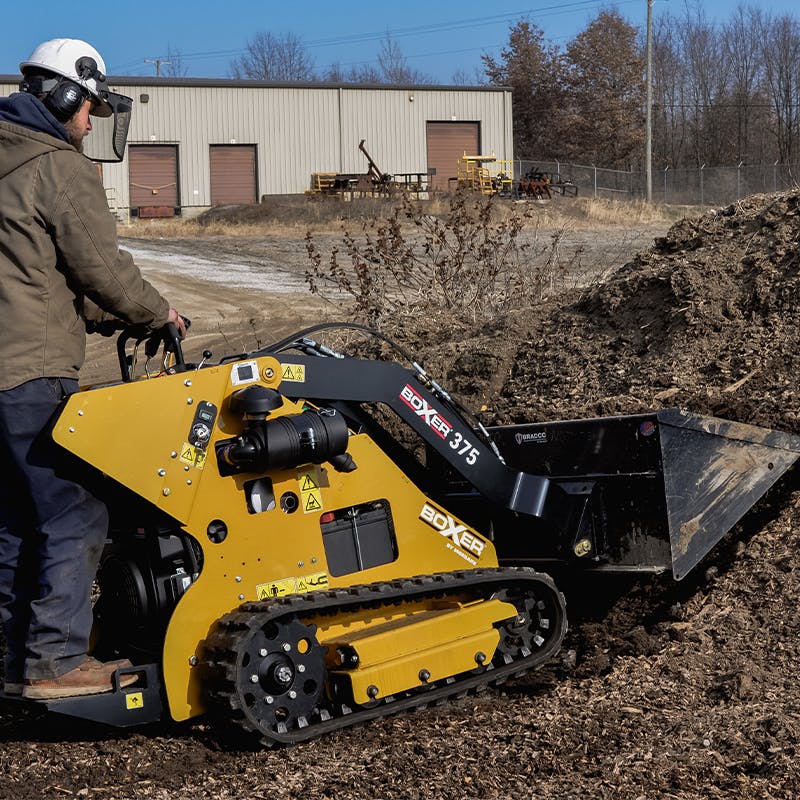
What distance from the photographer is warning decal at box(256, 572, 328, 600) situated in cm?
480

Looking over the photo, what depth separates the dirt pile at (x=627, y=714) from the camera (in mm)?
4227

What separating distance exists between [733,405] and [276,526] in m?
3.31

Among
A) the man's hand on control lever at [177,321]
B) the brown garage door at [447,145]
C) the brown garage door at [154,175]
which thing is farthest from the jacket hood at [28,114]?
the brown garage door at [447,145]

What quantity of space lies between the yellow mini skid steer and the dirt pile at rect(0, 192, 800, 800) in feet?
0.66

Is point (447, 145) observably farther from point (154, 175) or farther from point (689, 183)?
point (154, 175)

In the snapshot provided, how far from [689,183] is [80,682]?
45.0 m

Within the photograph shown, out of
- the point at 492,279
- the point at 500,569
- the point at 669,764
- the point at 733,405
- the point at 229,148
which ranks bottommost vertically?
the point at 669,764

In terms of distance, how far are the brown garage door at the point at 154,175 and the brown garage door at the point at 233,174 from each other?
1514mm

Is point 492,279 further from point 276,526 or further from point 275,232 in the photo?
point 275,232

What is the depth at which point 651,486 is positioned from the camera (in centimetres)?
574

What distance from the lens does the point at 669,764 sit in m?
4.23

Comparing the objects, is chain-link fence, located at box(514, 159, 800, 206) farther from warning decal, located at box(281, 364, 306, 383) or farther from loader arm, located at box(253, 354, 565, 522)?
warning decal, located at box(281, 364, 306, 383)

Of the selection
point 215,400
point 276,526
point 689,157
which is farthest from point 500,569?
point 689,157

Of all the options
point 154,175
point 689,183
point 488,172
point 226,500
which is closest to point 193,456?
point 226,500
